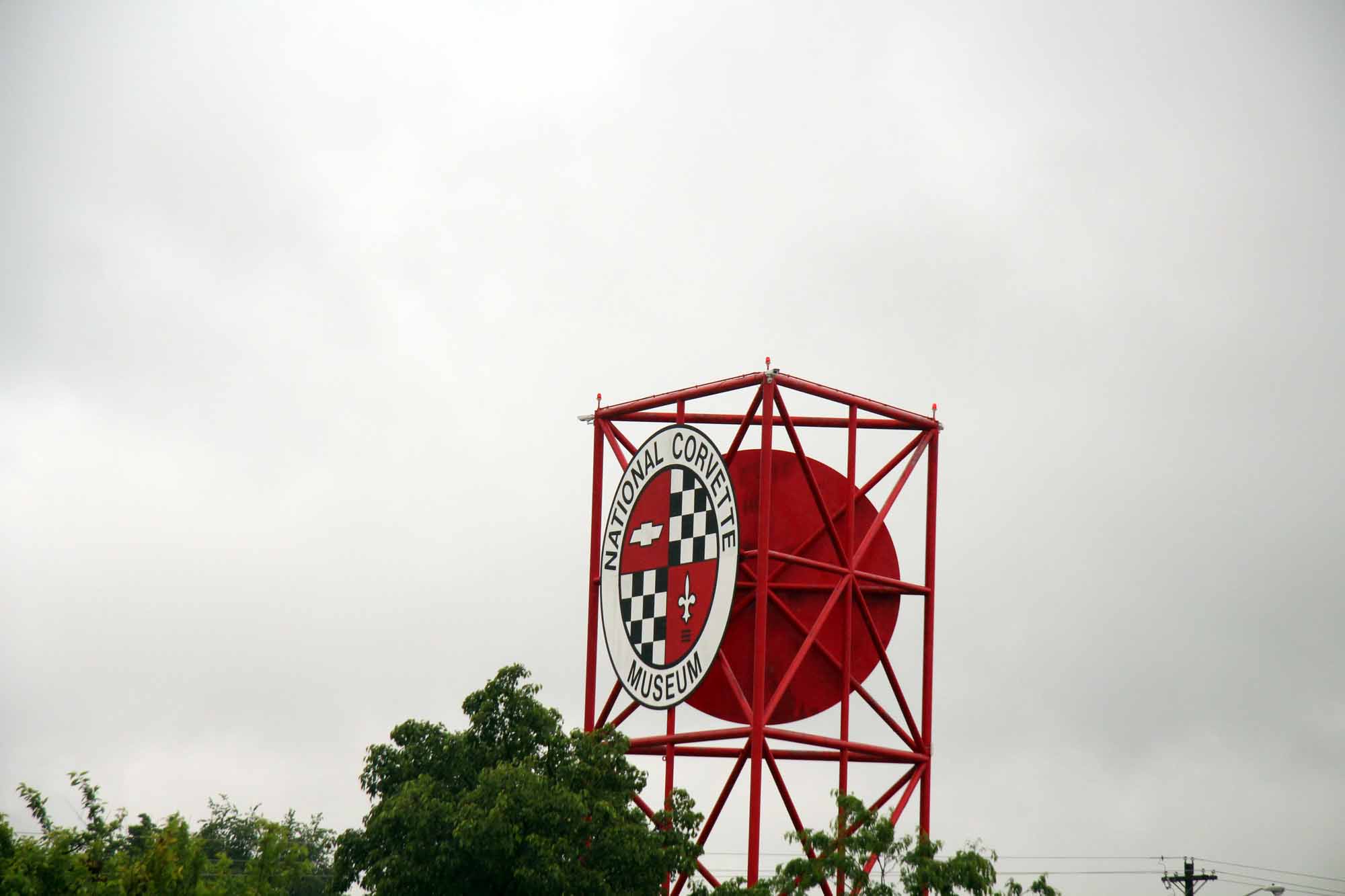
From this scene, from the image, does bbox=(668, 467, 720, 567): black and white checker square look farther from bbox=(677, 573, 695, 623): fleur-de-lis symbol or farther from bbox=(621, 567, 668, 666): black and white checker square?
bbox=(621, 567, 668, 666): black and white checker square

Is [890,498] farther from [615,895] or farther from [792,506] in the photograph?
[615,895]

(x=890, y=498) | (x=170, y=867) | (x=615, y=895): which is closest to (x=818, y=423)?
(x=890, y=498)

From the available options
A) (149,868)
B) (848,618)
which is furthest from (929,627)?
A: (149,868)

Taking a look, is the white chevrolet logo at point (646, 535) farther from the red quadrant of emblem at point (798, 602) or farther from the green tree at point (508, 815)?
the green tree at point (508, 815)

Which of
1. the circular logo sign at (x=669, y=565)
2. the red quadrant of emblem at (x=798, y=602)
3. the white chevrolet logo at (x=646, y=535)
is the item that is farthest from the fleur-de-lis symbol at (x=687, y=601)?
the white chevrolet logo at (x=646, y=535)

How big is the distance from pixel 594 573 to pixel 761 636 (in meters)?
4.80

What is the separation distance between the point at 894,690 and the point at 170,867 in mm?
11998

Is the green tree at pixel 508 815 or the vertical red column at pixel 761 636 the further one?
the vertical red column at pixel 761 636

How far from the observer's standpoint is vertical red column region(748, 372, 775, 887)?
2958 centimetres

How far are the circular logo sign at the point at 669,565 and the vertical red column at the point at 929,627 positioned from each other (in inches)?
185

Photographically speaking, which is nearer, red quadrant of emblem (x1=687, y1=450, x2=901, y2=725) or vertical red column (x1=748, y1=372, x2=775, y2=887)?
vertical red column (x1=748, y1=372, x2=775, y2=887)

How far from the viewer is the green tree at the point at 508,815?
27703 mm

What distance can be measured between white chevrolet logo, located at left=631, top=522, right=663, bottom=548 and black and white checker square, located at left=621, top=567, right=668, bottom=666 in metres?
0.49

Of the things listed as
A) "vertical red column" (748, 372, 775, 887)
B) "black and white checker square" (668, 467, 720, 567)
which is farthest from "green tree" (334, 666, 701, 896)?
"black and white checker square" (668, 467, 720, 567)
